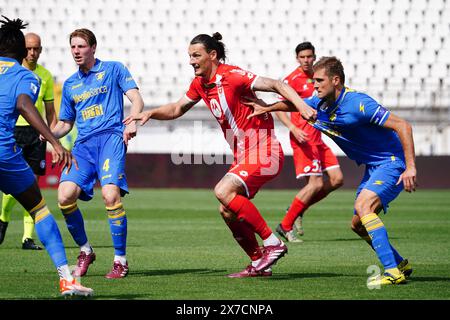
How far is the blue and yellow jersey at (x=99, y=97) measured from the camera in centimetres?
823

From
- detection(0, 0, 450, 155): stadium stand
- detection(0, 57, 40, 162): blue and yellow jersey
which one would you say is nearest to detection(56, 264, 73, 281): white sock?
detection(0, 57, 40, 162): blue and yellow jersey

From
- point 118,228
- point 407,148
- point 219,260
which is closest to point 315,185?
point 219,260

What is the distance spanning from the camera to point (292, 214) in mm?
11898

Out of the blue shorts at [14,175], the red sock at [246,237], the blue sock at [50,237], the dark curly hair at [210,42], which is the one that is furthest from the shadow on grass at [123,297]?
the dark curly hair at [210,42]

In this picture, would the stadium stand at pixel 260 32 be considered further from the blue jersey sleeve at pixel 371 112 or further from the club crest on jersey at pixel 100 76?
the blue jersey sleeve at pixel 371 112

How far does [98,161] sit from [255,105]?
1.67m

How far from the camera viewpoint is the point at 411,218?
15.7m

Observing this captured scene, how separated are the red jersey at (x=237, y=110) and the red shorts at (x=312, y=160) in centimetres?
431

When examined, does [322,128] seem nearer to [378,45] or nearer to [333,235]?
[333,235]

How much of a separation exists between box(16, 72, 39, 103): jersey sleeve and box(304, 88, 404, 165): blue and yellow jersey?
9.02 ft

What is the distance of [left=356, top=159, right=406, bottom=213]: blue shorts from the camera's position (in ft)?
24.4

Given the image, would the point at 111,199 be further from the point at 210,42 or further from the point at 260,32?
the point at 260,32
